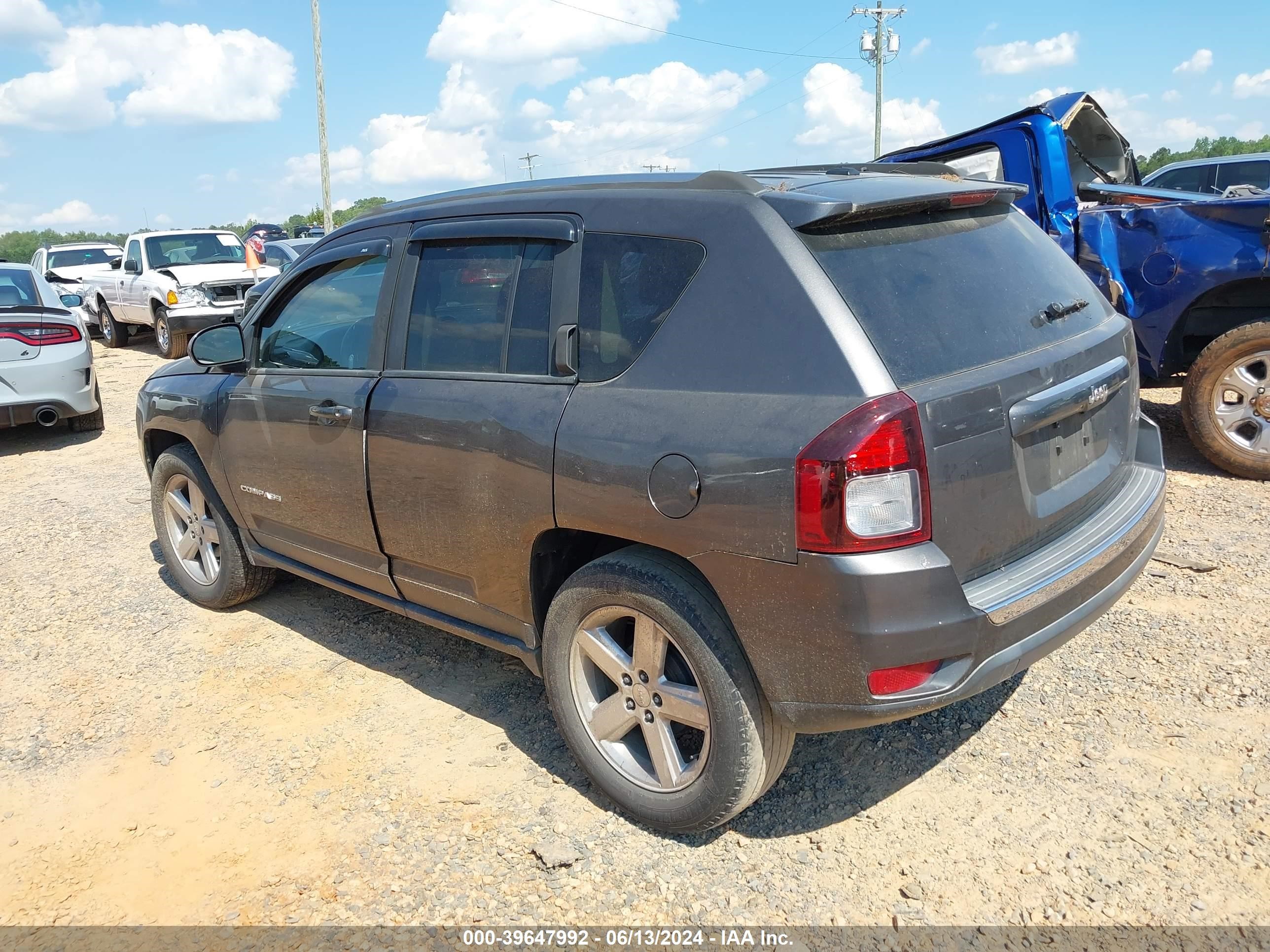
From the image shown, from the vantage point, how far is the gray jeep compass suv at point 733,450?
234 cm

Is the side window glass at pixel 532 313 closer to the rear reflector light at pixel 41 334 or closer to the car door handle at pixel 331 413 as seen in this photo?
the car door handle at pixel 331 413

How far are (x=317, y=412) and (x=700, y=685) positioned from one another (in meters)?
1.93

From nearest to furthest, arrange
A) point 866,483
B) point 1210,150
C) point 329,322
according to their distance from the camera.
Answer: point 866,483 < point 329,322 < point 1210,150

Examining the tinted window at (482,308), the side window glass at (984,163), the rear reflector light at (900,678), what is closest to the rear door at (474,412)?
the tinted window at (482,308)

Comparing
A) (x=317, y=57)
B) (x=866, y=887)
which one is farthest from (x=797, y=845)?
(x=317, y=57)

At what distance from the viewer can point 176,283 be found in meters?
13.8

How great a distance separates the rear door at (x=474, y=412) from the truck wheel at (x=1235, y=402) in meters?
4.40

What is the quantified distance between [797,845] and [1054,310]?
1.77 metres

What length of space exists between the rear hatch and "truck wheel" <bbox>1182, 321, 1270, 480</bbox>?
3.05 meters

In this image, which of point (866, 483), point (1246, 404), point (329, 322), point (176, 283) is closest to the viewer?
point (866, 483)

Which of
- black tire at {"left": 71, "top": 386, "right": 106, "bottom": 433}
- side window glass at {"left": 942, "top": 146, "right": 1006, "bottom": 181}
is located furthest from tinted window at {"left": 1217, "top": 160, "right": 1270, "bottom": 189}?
black tire at {"left": 71, "top": 386, "right": 106, "bottom": 433}

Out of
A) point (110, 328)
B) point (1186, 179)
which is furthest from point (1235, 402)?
point (110, 328)

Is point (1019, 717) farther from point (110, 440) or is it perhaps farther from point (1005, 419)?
point (110, 440)

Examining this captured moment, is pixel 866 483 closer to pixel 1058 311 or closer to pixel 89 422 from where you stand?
pixel 1058 311
